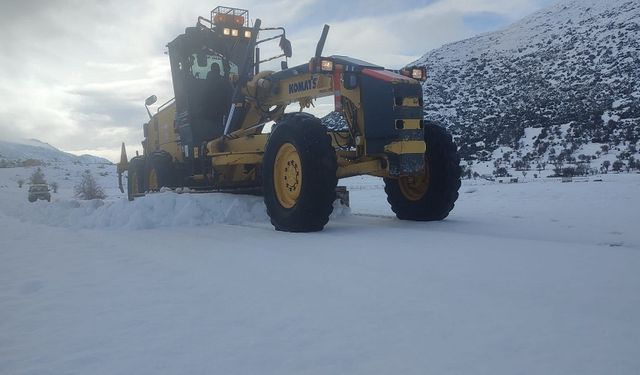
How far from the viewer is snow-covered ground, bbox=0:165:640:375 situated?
202 cm

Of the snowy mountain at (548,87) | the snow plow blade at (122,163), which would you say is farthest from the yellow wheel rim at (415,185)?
the snowy mountain at (548,87)

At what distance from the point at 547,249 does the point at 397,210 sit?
10.7ft

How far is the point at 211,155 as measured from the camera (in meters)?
8.57

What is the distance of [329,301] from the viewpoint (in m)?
2.78

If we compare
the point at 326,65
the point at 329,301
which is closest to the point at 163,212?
the point at 326,65

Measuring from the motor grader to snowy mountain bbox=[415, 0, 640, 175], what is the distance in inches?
425

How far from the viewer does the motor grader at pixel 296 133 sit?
594 cm

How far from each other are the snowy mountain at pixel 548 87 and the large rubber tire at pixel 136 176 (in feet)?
41.2

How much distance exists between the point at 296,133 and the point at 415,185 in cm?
204

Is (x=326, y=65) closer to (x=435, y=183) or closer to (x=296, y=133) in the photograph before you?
(x=296, y=133)

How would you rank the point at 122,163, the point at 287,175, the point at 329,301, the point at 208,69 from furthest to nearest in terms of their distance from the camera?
the point at 122,163 < the point at 208,69 < the point at 287,175 < the point at 329,301

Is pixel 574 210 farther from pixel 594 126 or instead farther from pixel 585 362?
pixel 594 126

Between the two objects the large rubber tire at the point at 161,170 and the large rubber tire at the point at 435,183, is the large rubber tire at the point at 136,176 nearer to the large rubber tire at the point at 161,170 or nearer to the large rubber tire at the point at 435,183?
the large rubber tire at the point at 161,170

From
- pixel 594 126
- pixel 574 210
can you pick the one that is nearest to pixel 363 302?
pixel 574 210
